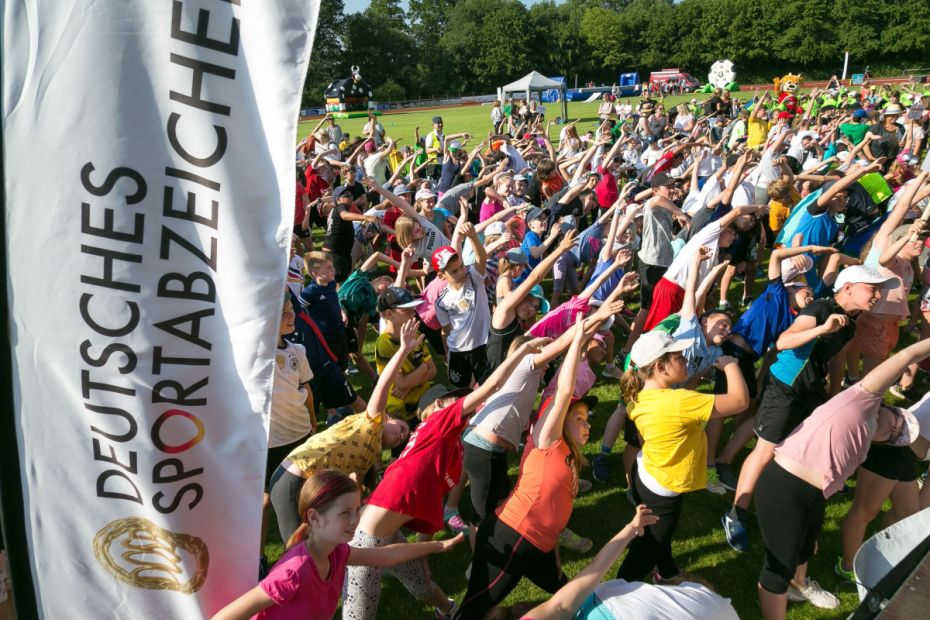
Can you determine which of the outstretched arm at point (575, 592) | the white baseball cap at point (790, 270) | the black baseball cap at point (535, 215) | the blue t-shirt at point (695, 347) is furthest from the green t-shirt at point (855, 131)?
the outstretched arm at point (575, 592)

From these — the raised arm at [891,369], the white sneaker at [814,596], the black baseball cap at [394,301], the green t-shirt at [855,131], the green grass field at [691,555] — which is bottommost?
the green grass field at [691,555]

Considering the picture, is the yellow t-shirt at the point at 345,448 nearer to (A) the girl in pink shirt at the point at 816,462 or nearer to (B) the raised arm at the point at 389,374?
(B) the raised arm at the point at 389,374

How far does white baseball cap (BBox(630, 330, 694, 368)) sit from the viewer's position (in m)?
3.75

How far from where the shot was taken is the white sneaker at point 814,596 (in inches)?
160

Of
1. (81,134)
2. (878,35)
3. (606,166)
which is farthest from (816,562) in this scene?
(878,35)

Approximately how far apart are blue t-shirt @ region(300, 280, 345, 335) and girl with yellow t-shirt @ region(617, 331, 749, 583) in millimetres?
3405

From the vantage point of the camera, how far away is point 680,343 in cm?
377

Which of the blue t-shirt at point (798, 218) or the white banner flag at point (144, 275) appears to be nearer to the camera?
the white banner flag at point (144, 275)

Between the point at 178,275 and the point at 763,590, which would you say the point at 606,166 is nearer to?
the point at 763,590

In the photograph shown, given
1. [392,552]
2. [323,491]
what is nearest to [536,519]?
[392,552]

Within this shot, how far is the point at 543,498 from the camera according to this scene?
→ 3424 millimetres

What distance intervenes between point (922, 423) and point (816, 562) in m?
1.32

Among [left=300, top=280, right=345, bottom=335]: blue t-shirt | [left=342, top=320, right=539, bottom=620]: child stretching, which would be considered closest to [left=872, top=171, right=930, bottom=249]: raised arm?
[left=342, top=320, right=539, bottom=620]: child stretching

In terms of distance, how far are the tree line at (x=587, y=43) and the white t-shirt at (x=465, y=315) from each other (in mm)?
69965
